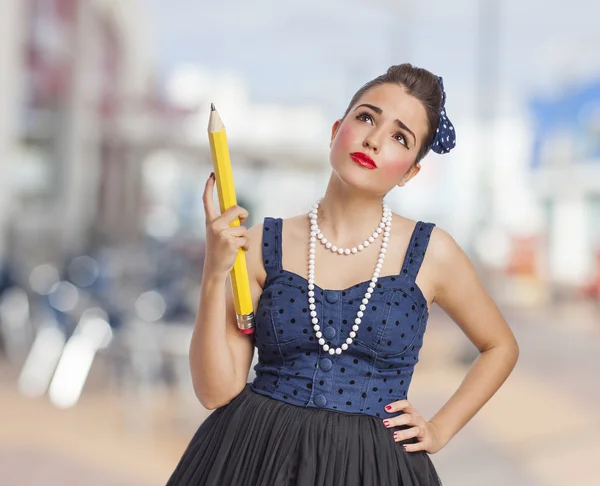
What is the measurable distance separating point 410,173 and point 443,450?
3.74 meters

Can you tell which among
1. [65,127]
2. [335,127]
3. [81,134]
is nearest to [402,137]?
[335,127]

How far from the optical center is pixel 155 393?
6.01 m

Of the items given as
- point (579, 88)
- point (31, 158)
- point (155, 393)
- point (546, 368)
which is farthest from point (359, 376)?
point (579, 88)

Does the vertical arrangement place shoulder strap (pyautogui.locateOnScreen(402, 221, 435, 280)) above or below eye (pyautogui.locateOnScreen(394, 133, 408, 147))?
below

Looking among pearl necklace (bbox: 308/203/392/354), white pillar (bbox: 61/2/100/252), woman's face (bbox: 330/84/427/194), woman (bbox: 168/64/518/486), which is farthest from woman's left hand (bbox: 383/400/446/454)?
white pillar (bbox: 61/2/100/252)

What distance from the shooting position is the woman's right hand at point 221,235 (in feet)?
4.43

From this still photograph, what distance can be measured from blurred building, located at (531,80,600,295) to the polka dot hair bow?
49.7ft

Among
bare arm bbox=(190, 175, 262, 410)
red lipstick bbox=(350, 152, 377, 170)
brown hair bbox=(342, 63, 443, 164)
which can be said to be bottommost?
bare arm bbox=(190, 175, 262, 410)

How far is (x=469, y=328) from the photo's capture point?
5.22 ft

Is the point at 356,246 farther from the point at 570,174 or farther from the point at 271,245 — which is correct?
the point at 570,174

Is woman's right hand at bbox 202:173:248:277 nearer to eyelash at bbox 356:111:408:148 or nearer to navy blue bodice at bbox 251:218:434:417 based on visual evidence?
navy blue bodice at bbox 251:218:434:417

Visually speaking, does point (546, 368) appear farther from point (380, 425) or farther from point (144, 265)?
point (380, 425)

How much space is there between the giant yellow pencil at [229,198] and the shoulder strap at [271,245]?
6 centimetres

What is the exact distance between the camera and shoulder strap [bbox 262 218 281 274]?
4.99 ft
